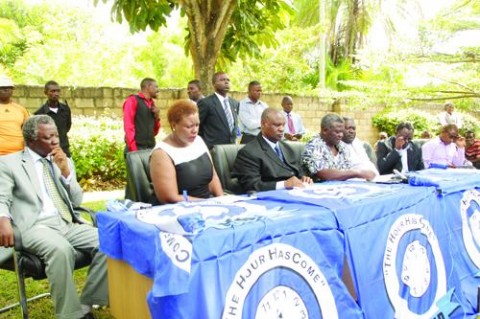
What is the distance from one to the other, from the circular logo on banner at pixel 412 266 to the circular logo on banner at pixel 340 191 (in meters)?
0.26

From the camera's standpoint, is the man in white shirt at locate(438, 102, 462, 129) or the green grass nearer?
the green grass

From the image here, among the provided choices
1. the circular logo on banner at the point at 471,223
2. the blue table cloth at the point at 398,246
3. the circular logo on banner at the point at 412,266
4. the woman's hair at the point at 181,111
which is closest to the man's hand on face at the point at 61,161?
the woman's hair at the point at 181,111

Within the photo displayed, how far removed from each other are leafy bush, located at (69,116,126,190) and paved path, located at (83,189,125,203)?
0.38 m

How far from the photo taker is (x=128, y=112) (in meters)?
5.20

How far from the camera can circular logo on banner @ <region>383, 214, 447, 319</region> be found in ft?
8.48

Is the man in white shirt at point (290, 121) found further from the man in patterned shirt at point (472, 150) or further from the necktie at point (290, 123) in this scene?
the man in patterned shirt at point (472, 150)

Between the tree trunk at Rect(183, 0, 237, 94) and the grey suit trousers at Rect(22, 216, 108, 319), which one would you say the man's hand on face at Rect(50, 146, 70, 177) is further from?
the tree trunk at Rect(183, 0, 237, 94)

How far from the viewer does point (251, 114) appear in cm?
586

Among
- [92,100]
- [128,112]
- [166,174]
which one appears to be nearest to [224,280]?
[166,174]

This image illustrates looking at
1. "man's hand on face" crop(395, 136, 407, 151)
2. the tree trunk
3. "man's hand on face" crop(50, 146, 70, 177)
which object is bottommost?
"man's hand on face" crop(50, 146, 70, 177)

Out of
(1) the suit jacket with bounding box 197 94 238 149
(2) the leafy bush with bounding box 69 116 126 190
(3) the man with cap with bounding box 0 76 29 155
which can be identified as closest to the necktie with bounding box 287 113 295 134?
(1) the suit jacket with bounding box 197 94 238 149

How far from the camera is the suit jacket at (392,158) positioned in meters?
5.57

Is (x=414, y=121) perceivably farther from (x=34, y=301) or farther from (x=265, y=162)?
(x=34, y=301)

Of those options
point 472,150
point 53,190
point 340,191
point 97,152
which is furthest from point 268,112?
point 472,150
